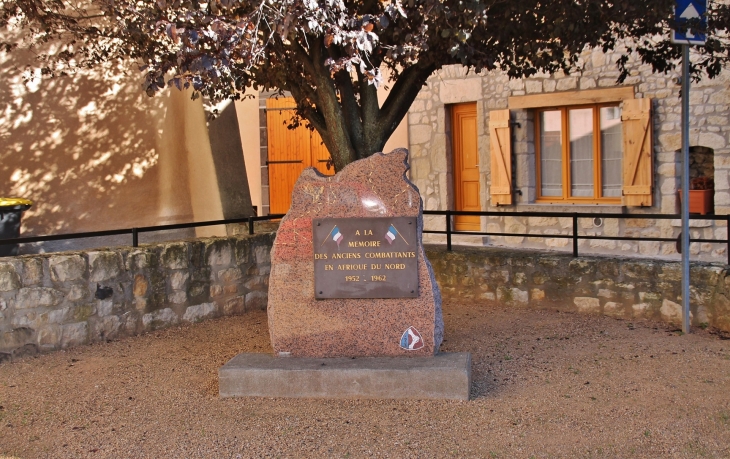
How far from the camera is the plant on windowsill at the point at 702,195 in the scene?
10375mm

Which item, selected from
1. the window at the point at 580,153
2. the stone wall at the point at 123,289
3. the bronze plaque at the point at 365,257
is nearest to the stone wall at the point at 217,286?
the stone wall at the point at 123,289

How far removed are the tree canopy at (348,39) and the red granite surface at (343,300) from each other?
0.67 m

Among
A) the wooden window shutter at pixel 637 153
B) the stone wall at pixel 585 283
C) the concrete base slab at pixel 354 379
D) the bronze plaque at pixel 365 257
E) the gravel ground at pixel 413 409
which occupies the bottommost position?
the gravel ground at pixel 413 409

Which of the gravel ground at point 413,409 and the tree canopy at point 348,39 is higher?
the tree canopy at point 348,39

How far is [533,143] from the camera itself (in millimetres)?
12102

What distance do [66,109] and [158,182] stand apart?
1190mm

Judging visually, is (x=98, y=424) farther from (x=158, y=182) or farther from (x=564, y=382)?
(x=158, y=182)

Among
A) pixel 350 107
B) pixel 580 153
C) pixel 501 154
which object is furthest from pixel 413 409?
pixel 580 153

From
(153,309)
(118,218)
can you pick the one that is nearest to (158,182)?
(118,218)

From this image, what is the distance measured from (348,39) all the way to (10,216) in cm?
434

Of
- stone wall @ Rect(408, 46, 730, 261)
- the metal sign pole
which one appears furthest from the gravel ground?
stone wall @ Rect(408, 46, 730, 261)

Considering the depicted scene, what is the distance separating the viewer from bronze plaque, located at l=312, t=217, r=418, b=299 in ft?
17.6

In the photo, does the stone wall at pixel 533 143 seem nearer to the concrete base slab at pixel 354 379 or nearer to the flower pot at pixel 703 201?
the flower pot at pixel 703 201

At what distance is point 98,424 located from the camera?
490 centimetres
